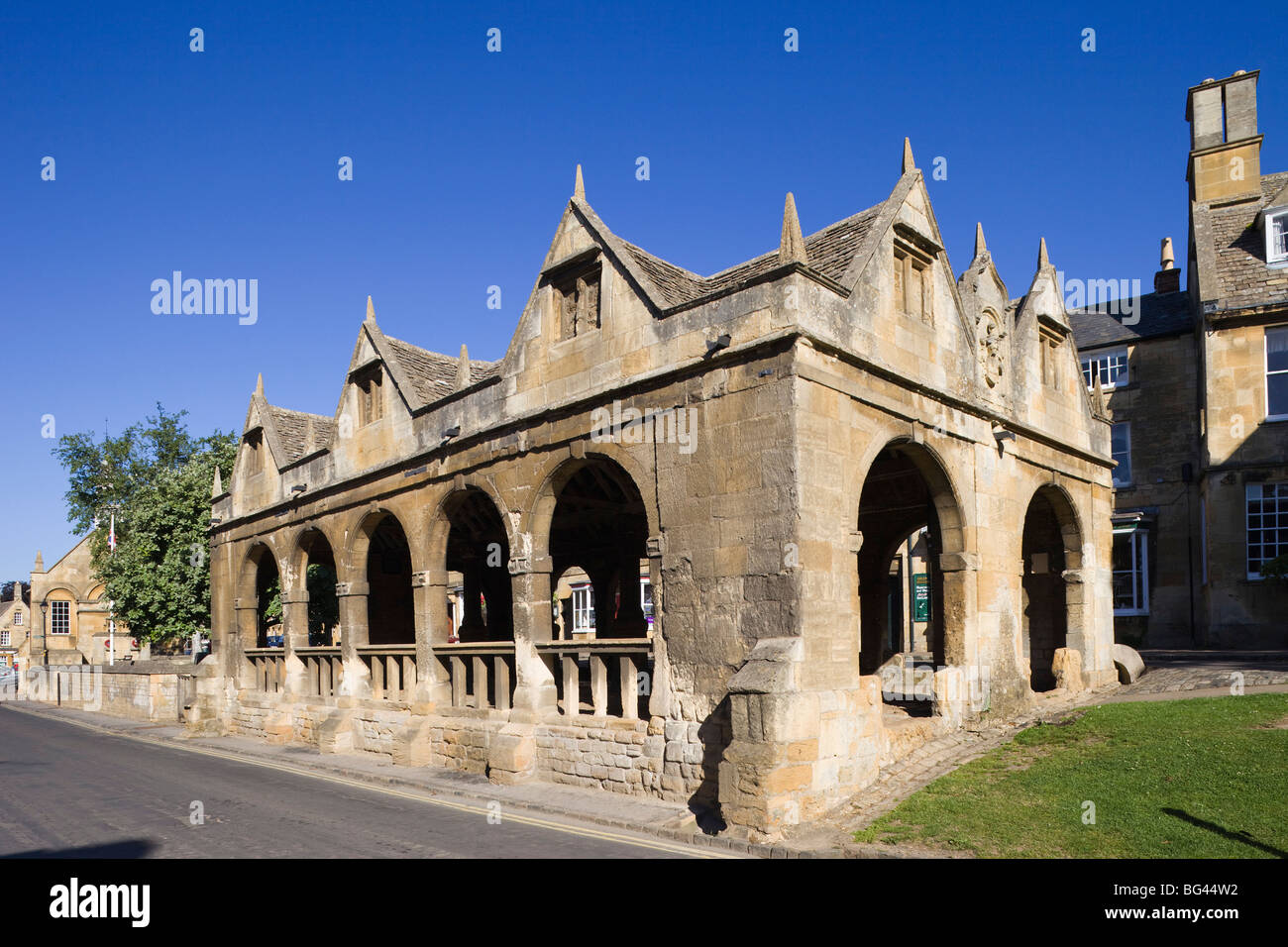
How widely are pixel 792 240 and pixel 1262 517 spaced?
19693 millimetres

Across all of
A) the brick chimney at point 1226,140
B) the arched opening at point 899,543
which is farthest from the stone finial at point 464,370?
the brick chimney at point 1226,140

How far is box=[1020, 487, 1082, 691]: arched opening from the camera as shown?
58.2 ft

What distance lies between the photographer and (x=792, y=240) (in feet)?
35.2

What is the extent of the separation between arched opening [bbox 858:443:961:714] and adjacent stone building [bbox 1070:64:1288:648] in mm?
9158

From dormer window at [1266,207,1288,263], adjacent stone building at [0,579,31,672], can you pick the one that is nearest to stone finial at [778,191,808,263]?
dormer window at [1266,207,1288,263]

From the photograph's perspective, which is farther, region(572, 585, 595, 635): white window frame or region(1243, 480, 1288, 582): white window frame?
region(572, 585, 595, 635): white window frame

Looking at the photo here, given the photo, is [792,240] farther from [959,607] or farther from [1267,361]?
[1267,361]

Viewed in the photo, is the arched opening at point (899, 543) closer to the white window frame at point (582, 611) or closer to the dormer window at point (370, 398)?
the dormer window at point (370, 398)

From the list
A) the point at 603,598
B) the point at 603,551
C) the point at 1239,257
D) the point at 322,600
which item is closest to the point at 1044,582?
the point at 603,551

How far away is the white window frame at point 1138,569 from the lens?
27.9 meters

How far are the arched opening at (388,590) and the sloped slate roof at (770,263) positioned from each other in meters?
12.4

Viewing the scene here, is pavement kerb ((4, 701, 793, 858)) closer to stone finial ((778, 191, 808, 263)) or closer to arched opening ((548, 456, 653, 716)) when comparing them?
arched opening ((548, 456, 653, 716))

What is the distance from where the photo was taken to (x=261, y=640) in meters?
28.0
